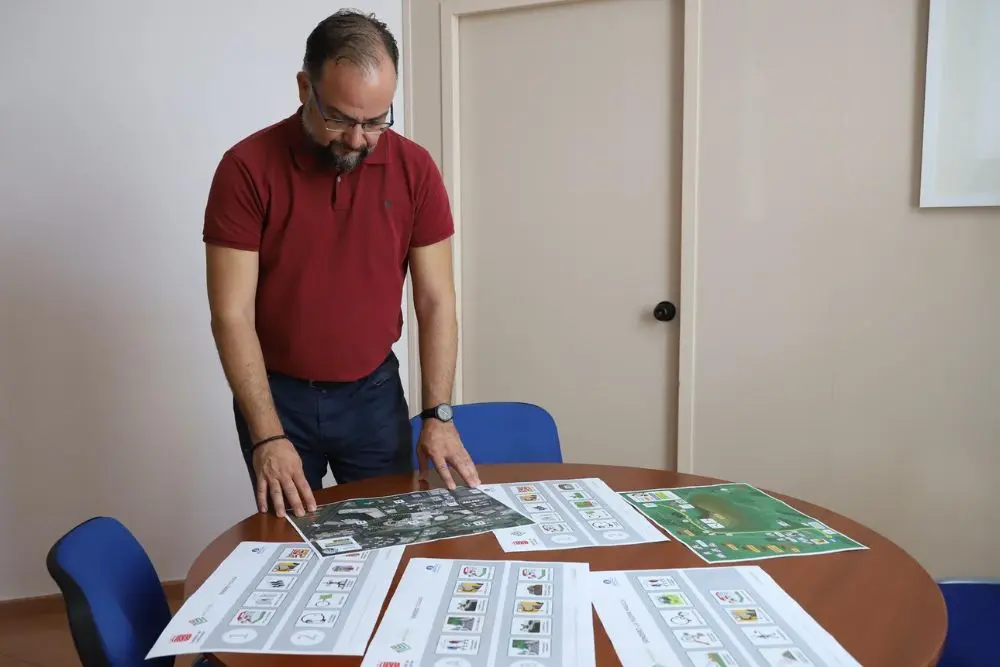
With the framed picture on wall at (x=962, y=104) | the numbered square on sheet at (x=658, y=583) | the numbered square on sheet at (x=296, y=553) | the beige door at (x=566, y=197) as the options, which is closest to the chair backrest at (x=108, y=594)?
the numbered square on sheet at (x=296, y=553)

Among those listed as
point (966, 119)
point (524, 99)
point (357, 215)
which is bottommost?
point (357, 215)

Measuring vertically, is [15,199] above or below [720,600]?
above

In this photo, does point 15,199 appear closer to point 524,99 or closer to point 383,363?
point 383,363

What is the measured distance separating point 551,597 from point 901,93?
6.84ft

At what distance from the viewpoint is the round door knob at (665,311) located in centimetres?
281

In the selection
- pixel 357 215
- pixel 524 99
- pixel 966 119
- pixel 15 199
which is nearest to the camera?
pixel 357 215

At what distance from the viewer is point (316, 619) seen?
1.01 meters

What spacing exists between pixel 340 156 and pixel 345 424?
0.62 m

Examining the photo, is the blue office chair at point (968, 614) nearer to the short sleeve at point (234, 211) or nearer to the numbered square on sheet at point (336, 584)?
the numbered square on sheet at point (336, 584)

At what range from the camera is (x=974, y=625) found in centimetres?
148

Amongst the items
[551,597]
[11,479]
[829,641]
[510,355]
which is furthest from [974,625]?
[11,479]

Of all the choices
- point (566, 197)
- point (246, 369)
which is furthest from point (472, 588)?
point (566, 197)

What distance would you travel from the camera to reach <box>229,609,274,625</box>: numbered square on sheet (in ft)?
3.30

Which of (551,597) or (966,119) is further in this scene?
(966,119)
